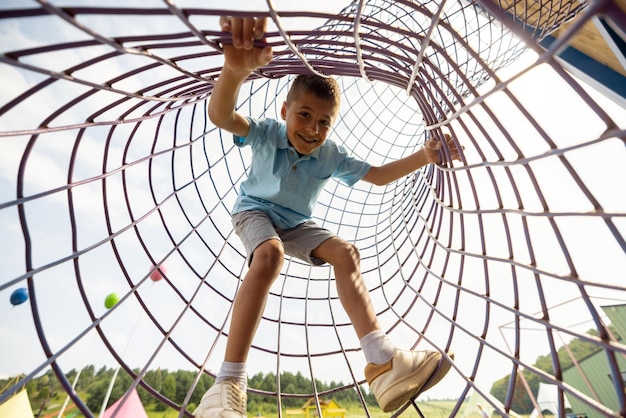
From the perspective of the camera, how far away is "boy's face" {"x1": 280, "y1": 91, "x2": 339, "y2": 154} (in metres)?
0.95

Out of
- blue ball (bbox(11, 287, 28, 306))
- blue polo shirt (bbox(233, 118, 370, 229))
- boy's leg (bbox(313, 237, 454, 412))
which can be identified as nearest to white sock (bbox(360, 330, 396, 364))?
boy's leg (bbox(313, 237, 454, 412))

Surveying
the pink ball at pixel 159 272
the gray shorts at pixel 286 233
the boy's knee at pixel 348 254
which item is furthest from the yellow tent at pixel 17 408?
the boy's knee at pixel 348 254

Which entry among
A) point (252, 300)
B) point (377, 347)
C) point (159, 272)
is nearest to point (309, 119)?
point (252, 300)

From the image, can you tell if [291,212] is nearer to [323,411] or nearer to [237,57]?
[237,57]

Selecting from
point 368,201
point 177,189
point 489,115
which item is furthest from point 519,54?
point 177,189

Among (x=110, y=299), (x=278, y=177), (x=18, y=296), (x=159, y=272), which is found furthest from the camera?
(x=110, y=299)

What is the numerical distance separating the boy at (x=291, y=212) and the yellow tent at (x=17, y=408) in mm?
2432

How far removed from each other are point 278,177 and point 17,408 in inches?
104

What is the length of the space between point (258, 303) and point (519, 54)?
212cm

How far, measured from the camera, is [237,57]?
536 mm

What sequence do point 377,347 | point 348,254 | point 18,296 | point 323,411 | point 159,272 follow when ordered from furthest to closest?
point 323,411 < point 18,296 < point 159,272 < point 348,254 < point 377,347

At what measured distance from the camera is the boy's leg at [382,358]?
2.35 feet

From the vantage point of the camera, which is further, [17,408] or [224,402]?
[17,408]

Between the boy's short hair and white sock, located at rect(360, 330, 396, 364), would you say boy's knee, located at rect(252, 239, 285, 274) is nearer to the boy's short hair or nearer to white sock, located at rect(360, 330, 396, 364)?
white sock, located at rect(360, 330, 396, 364)
